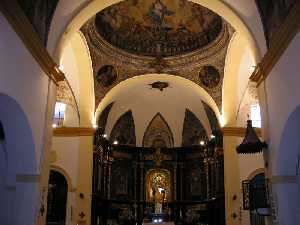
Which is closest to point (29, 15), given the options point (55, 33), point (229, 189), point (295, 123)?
point (55, 33)

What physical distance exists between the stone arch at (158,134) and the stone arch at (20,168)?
12185mm

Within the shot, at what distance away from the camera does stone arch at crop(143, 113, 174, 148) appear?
20750mm

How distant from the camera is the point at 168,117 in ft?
67.5

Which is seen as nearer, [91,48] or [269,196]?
[269,196]

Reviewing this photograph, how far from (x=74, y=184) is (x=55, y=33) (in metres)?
7.27

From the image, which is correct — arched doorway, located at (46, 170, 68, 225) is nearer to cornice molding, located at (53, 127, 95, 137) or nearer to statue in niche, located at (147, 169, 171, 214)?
cornice molding, located at (53, 127, 95, 137)

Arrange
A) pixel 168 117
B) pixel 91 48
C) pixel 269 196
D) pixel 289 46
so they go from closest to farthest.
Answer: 1. pixel 289 46
2. pixel 269 196
3. pixel 91 48
4. pixel 168 117

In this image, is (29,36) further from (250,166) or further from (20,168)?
(250,166)

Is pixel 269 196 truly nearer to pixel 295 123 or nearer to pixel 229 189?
pixel 295 123

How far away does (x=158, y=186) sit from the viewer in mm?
20094

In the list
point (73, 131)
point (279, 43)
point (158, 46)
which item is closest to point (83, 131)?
point (73, 131)

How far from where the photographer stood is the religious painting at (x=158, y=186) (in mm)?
19719

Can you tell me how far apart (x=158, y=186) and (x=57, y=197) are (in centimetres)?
604

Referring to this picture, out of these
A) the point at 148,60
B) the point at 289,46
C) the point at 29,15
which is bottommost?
the point at 289,46
